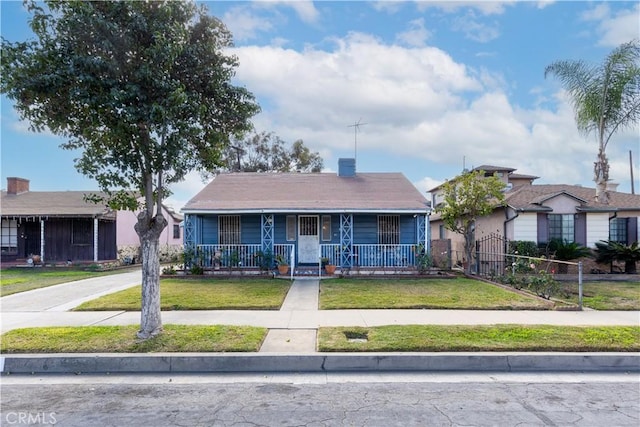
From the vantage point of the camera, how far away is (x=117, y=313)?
343 inches

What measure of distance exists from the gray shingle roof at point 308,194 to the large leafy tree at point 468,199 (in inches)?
42.9

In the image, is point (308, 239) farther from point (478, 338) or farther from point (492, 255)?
point (478, 338)

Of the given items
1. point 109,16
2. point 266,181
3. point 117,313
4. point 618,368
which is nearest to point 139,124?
point 109,16

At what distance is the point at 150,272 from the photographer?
6.76 metres

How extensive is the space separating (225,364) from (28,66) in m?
5.18

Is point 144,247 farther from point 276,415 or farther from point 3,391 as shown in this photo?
point 276,415

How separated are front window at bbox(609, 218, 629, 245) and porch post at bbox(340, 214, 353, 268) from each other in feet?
34.2

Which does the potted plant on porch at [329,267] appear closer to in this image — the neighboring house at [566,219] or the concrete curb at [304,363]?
the neighboring house at [566,219]

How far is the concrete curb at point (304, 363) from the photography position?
A: 560cm

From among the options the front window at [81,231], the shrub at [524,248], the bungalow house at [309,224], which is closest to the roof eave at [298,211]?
the bungalow house at [309,224]

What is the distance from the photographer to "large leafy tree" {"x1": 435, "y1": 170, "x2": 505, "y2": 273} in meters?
14.0

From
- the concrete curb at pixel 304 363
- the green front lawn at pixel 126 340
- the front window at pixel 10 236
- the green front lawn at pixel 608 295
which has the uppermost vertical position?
the front window at pixel 10 236

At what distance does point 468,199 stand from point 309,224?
20.4 ft

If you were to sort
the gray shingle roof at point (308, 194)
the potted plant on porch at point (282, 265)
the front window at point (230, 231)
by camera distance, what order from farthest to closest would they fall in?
the front window at point (230, 231)
the gray shingle roof at point (308, 194)
the potted plant on porch at point (282, 265)
